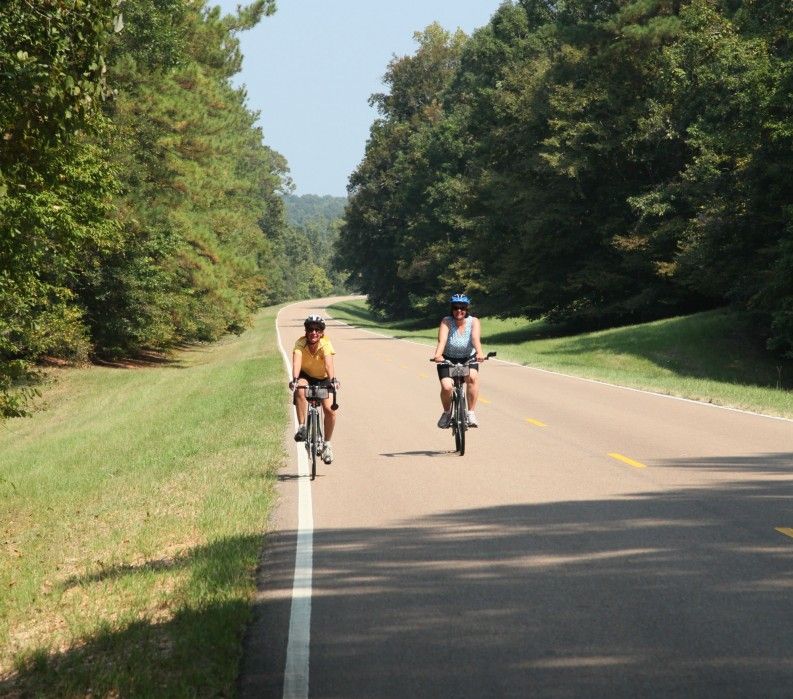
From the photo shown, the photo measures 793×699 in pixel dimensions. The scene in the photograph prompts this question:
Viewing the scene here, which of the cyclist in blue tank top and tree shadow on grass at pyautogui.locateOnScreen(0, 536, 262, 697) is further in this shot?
the cyclist in blue tank top

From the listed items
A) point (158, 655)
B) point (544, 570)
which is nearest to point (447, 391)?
point (544, 570)

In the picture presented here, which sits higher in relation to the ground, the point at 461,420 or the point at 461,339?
the point at 461,339

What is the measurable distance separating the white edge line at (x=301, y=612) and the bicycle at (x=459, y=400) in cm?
341

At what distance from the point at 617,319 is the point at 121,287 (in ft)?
85.3

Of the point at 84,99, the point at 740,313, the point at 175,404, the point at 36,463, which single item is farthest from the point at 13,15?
the point at 740,313

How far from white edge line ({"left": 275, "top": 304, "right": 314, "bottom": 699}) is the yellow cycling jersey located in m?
1.95

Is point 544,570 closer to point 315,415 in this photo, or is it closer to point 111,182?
point 315,415

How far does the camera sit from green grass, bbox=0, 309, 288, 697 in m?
6.66

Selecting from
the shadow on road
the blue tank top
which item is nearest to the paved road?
the shadow on road

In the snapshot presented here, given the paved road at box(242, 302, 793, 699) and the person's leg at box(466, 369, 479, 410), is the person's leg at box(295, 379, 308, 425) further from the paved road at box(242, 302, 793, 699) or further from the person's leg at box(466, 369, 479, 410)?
the person's leg at box(466, 369, 479, 410)

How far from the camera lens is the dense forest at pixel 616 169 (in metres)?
39.5

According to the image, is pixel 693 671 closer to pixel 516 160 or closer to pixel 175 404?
pixel 175 404

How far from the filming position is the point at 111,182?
31.4m

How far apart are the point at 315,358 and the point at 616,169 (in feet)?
146
